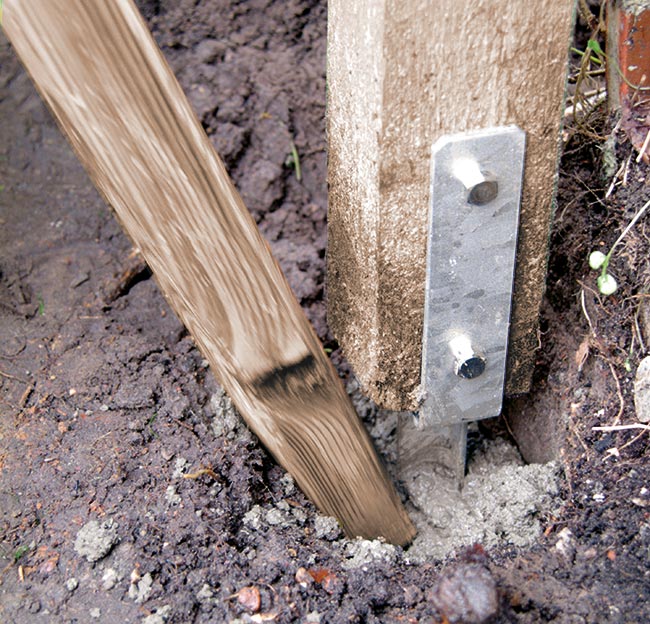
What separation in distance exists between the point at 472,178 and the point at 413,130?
140mm

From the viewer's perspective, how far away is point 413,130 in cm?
118

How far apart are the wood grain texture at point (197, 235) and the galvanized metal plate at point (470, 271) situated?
0.24 metres

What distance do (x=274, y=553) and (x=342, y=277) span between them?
0.60 m

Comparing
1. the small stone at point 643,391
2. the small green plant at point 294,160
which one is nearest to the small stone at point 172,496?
the small stone at point 643,391

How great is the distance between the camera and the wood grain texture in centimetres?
105

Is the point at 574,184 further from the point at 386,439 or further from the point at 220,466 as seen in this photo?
the point at 220,466

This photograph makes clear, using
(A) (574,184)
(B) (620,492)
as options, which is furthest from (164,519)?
(A) (574,184)

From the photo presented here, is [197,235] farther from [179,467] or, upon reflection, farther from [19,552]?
[19,552]

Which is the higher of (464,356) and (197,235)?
(197,235)

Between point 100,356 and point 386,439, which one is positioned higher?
point 100,356

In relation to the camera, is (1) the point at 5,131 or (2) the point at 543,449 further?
(1) the point at 5,131

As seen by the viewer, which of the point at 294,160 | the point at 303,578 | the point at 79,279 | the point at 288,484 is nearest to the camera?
the point at 303,578

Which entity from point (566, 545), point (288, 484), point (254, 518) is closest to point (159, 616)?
point (254, 518)

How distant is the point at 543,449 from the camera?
1.76 meters
